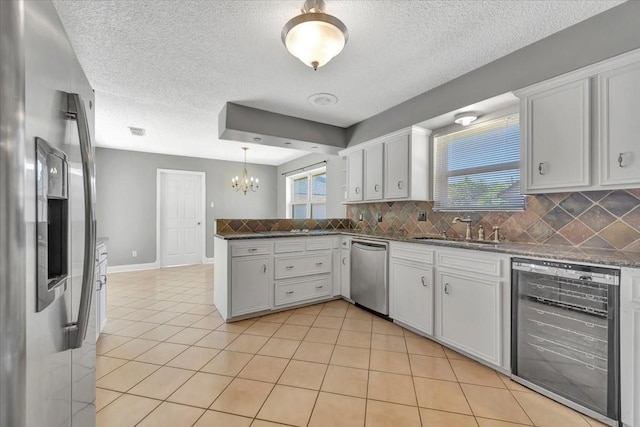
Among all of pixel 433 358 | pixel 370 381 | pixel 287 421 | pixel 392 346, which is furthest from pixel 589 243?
pixel 287 421

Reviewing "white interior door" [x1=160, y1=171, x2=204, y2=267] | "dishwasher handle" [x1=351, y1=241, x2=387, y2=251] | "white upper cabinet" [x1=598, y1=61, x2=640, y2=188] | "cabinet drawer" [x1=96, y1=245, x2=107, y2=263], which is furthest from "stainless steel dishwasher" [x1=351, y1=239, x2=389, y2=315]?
"white interior door" [x1=160, y1=171, x2=204, y2=267]

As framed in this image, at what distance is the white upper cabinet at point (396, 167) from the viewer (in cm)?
324

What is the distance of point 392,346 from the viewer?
247 cm

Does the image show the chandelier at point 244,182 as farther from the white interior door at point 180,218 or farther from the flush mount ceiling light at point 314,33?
the flush mount ceiling light at point 314,33

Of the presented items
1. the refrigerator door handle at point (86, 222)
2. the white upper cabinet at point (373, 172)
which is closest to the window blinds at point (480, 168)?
the white upper cabinet at point (373, 172)

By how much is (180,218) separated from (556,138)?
643 centimetres

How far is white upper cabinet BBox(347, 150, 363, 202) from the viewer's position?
153 inches

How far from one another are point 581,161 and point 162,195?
6.61 m

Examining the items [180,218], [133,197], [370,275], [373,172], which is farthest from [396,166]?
[133,197]

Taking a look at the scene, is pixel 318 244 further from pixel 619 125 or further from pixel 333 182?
pixel 619 125

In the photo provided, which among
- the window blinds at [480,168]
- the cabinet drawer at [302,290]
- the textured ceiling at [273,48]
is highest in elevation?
the textured ceiling at [273,48]

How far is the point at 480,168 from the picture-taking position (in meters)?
2.88

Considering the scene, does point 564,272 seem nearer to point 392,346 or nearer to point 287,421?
point 392,346

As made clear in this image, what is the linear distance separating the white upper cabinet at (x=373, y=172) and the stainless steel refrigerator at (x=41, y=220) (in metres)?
3.04
